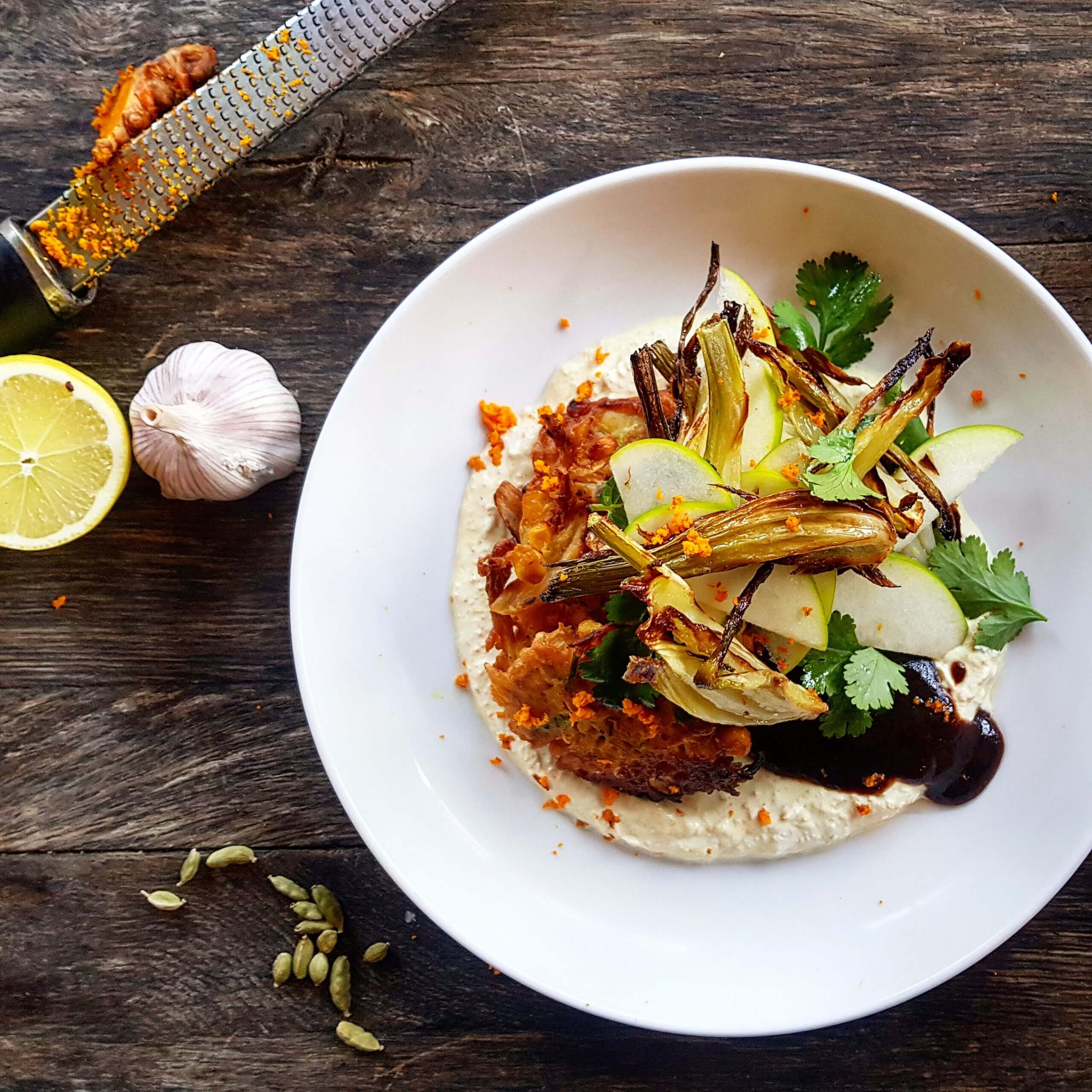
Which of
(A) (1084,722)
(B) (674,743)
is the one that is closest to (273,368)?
(B) (674,743)

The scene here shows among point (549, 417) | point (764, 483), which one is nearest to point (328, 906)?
point (549, 417)

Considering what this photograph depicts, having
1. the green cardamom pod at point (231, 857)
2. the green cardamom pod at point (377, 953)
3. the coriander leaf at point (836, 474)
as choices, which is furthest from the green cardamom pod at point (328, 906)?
the coriander leaf at point (836, 474)

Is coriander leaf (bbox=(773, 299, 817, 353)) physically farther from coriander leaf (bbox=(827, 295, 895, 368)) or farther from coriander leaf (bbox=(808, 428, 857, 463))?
coriander leaf (bbox=(808, 428, 857, 463))

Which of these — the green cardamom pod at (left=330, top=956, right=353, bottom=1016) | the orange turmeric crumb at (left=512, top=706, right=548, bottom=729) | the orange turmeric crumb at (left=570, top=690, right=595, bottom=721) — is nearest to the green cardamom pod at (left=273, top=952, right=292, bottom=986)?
the green cardamom pod at (left=330, top=956, right=353, bottom=1016)

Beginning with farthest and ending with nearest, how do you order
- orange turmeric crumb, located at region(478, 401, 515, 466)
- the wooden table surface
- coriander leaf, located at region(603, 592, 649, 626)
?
the wooden table surface → orange turmeric crumb, located at region(478, 401, 515, 466) → coriander leaf, located at region(603, 592, 649, 626)

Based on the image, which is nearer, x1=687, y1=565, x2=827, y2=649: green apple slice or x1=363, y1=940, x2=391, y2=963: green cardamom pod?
x1=687, y1=565, x2=827, y2=649: green apple slice

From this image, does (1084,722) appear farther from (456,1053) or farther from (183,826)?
(183,826)

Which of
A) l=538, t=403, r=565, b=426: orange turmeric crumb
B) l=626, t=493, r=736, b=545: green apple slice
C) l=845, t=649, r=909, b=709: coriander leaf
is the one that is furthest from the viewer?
l=538, t=403, r=565, b=426: orange turmeric crumb
